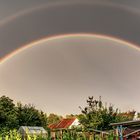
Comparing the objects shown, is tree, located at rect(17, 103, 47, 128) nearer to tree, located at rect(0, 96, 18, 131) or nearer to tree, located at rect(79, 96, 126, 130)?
tree, located at rect(0, 96, 18, 131)

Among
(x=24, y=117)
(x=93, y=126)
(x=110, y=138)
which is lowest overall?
(x=110, y=138)

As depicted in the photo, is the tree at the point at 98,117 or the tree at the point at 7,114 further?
the tree at the point at 7,114

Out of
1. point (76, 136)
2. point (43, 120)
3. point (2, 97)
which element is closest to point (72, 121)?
point (43, 120)

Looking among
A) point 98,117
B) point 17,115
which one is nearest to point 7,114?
point 17,115

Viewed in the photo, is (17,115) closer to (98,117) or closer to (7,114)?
(7,114)

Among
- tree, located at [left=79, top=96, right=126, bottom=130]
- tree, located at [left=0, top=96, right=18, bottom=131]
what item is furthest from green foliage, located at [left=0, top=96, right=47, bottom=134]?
tree, located at [left=79, top=96, right=126, bottom=130]

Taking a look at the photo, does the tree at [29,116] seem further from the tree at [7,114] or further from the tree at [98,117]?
the tree at [98,117]

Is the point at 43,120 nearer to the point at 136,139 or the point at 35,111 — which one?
the point at 35,111

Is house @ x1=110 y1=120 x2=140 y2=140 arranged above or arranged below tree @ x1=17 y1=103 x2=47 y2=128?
below

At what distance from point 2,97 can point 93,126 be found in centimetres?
2590

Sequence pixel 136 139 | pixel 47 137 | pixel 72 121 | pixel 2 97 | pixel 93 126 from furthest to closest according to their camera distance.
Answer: pixel 72 121 < pixel 2 97 < pixel 93 126 < pixel 136 139 < pixel 47 137

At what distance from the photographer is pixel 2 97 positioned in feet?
191

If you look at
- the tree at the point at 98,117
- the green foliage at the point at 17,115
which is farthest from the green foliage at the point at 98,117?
the green foliage at the point at 17,115

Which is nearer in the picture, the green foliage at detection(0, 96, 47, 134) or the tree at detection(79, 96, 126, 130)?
the tree at detection(79, 96, 126, 130)
